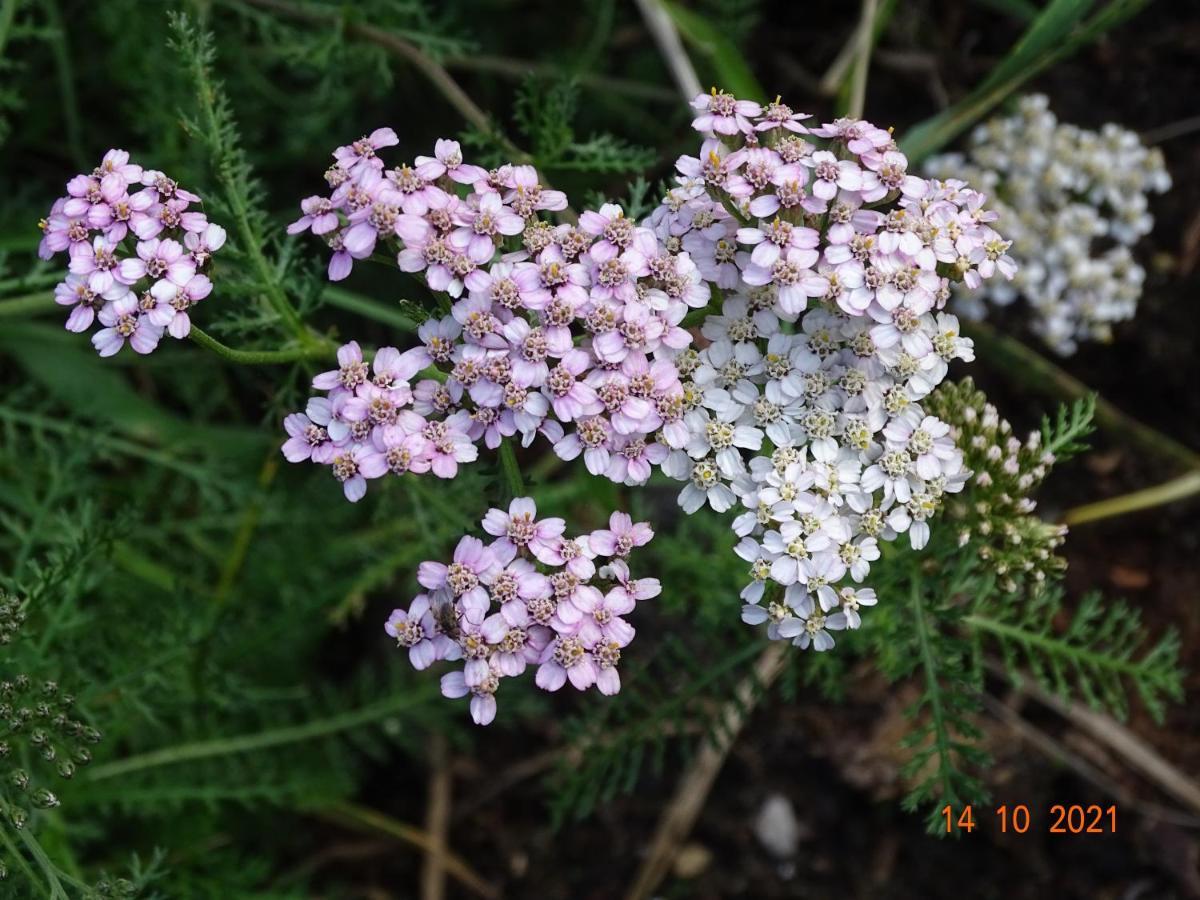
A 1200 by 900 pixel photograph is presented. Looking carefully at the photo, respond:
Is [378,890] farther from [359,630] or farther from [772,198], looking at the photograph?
[772,198]

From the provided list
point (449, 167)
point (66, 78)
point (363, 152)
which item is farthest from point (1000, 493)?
point (66, 78)

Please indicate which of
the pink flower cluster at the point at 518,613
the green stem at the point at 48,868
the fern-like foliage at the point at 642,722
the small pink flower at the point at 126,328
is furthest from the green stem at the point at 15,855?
the fern-like foliage at the point at 642,722

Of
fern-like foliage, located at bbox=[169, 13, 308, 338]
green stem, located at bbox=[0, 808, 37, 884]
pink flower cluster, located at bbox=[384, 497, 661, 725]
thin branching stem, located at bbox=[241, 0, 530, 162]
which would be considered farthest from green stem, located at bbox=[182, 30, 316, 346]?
green stem, located at bbox=[0, 808, 37, 884]

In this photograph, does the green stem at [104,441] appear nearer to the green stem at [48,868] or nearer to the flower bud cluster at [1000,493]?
the green stem at [48,868]

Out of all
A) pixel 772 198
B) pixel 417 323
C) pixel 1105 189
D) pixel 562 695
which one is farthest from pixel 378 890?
pixel 1105 189

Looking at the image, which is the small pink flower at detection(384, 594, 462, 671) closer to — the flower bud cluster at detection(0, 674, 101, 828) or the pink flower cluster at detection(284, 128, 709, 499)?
the pink flower cluster at detection(284, 128, 709, 499)

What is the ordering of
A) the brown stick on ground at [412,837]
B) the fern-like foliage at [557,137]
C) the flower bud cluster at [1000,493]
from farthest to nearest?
1. the brown stick on ground at [412,837]
2. the fern-like foliage at [557,137]
3. the flower bud cluster at [1000,493]
